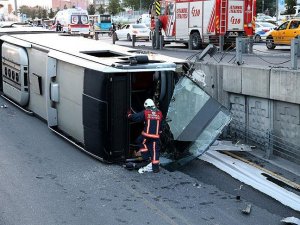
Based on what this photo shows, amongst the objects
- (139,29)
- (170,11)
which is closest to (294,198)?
(170,11)

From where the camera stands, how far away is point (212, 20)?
24.8 metres

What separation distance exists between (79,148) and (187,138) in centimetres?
252

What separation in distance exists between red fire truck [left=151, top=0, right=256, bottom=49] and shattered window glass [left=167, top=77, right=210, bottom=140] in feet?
46.8

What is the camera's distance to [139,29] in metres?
41.4

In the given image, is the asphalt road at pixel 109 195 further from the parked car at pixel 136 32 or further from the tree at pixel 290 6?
the tree at pixel 290 6

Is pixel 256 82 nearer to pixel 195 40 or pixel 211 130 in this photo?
pixel 211 130

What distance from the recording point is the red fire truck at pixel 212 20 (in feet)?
80.4

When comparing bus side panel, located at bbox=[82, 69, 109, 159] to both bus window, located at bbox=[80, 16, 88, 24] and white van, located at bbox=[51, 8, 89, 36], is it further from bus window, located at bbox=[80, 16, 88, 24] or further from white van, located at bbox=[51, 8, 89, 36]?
bus window, located at bbox=[80, 16, 88, 24]

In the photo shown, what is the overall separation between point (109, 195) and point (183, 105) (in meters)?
2.95

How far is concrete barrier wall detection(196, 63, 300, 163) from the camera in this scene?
10.7 metres

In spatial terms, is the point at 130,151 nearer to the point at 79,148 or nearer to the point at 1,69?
the point at 79,148

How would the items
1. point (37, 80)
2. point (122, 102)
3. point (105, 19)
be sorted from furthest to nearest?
point (105, 19) → point (37, 80) → point (122, 102)

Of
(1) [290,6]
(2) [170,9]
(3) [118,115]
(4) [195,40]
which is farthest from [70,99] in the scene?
(1) [290,6]

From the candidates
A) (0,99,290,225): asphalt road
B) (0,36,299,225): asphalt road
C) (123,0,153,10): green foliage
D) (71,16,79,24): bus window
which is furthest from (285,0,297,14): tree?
(0,99,290,225): asphalt road
